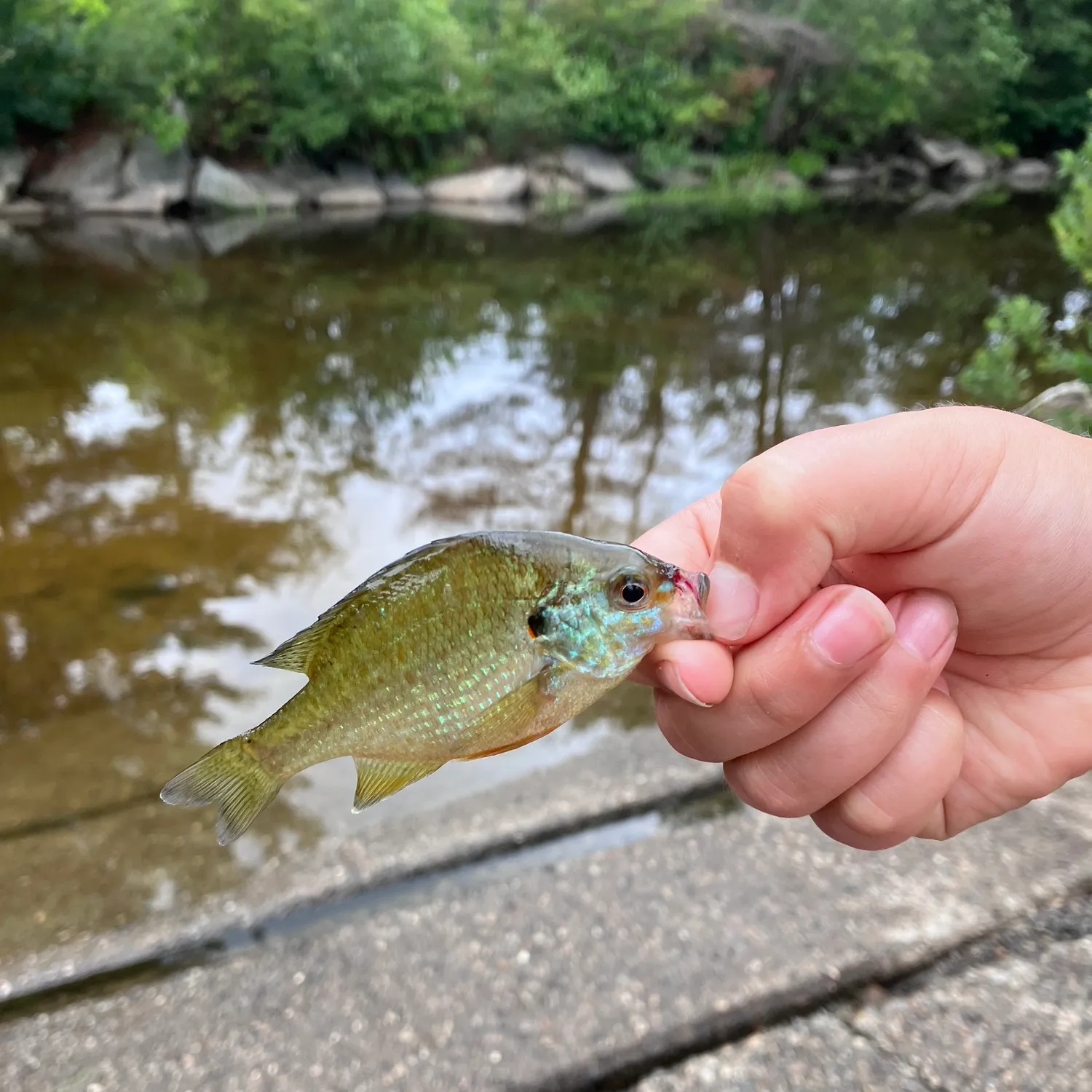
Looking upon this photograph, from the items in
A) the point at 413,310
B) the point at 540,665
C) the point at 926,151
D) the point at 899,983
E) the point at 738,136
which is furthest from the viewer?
the point at 926,151

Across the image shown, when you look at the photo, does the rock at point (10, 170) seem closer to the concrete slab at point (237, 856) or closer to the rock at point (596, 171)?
the rock at point (596, 171)

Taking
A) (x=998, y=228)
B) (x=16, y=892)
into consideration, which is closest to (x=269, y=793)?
(x=16, y=892)

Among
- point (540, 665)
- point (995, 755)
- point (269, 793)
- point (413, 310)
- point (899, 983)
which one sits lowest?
point (413, 310)

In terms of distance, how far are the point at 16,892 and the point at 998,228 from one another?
2334 centimetres

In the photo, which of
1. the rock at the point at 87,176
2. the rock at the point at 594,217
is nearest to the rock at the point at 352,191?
the rock at the point at 87,176

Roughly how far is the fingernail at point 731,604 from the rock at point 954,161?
36.9 meters

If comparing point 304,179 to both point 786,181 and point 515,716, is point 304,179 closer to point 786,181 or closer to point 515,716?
point 786,181

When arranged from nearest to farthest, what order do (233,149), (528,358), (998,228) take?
(528,358), (998,228), (233,149)

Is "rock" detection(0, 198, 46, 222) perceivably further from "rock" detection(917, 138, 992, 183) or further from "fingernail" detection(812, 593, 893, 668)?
"rock" detection(917, 138, 992, 183)

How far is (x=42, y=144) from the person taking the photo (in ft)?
69.1

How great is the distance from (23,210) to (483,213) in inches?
434

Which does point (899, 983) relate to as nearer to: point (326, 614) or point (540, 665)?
point (540, 665)

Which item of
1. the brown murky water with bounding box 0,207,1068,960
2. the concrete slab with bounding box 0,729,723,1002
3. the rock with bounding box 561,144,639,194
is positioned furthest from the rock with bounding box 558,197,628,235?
the concrete slab with bounding box 0,729,723,1002

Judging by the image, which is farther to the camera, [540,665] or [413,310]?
[413,310]
